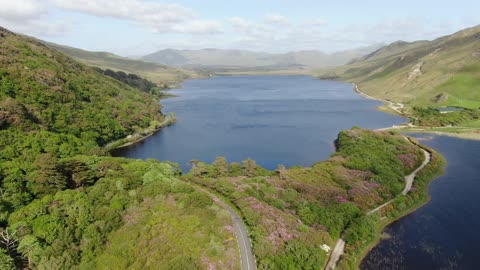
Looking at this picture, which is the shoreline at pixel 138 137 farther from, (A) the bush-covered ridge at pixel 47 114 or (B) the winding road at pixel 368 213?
(B) the winding road at pixel 368 213

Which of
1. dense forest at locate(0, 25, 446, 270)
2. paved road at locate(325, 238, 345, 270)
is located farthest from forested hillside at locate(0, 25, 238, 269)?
paved road at locate(325, 238, 345, 270)

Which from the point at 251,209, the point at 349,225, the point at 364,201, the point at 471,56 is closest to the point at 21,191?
the point at 251,209

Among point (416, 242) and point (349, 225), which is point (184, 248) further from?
point (416, 242)

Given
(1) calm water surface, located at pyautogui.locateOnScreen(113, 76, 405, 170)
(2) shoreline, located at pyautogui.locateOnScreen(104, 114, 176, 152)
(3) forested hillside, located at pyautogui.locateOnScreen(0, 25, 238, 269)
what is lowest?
(2) shoreline, located at pyautogui.locateOnScreen(104, 114, 176, 152)

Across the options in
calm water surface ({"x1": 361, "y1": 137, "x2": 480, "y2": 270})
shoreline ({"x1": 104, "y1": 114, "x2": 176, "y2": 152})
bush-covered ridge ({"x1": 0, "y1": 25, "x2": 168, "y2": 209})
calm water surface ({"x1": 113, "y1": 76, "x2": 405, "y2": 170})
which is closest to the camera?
calm water surface ({"x1": 361, "y1": 137, "x2": 480, "y2": 270})

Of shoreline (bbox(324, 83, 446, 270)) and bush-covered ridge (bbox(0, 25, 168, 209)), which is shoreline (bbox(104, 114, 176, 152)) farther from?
shoreline (bbox(324, 83, 446, 270))

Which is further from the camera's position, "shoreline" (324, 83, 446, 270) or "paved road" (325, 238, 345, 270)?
"shoreline" (324, 83, 446, 270)

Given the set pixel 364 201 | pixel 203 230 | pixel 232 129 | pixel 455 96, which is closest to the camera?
pixel 203 230

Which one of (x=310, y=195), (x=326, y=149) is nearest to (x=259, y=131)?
(x=326, y=149)
